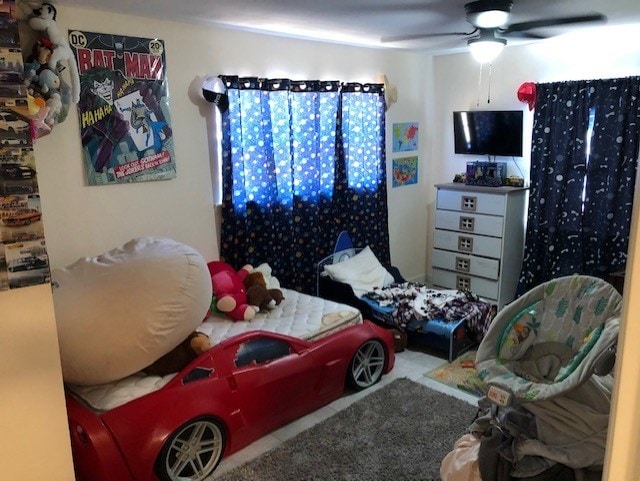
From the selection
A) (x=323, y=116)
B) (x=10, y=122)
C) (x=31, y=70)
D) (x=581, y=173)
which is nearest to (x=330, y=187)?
(x=323, y=116)

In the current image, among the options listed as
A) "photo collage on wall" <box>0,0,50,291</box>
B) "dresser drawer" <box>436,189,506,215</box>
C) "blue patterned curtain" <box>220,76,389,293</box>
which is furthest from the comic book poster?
"dresser drawer" <box>436,189,506,215</box>

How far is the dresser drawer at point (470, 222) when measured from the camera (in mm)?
4461

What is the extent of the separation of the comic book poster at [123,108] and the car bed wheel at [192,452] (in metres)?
1.56

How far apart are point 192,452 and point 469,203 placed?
125 inches

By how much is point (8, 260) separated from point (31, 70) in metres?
1.72

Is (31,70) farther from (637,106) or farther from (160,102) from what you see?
(637,106)

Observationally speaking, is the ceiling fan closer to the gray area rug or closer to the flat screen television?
the flat screen television

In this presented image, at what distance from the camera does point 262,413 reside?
270 cm

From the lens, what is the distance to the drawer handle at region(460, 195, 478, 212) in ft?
14.9

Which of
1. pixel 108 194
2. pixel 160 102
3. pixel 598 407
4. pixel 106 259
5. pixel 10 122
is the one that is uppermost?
pixel 160 102

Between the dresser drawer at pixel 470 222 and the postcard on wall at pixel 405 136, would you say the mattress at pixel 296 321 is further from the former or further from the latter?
the postcard on wall at pixel 405 136

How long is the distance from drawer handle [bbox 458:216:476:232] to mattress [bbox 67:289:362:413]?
1726 millimetres

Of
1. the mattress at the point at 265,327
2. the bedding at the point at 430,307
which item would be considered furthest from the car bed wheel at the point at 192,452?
the bedding at the point at 430,307

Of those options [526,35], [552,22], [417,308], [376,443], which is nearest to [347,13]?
[552,22]
